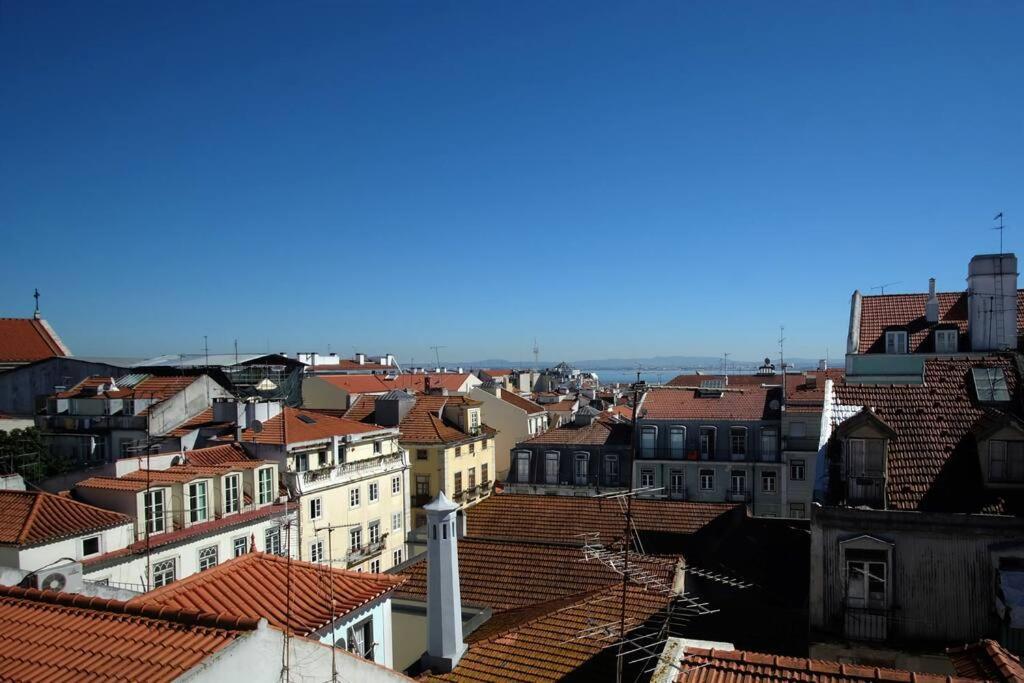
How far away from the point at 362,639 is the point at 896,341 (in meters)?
32.5

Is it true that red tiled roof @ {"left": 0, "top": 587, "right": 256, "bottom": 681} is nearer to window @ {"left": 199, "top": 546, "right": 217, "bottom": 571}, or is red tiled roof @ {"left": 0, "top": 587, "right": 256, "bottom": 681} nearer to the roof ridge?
the roof ridge

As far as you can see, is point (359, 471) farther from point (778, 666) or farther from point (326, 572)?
point (778, 666)

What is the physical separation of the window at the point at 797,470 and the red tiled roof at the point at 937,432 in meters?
26.1

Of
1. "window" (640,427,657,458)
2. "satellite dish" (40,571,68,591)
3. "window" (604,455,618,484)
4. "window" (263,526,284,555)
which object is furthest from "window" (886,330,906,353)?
"satellite dish" (40,571,68,591)

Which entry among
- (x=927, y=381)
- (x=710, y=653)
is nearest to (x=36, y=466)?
(x=710, y=653)

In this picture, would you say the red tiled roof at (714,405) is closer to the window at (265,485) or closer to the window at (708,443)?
the window at (708,443)

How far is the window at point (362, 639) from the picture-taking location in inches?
407

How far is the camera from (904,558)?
13.8 metres

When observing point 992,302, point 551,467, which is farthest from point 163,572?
point 992,302

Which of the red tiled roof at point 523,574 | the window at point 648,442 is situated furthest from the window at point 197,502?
the window at point 648,442

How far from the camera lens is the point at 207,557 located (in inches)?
964

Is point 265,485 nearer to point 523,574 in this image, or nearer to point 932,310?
point 523,574

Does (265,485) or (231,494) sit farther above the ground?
(231,494)

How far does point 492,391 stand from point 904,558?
52.5 metres
